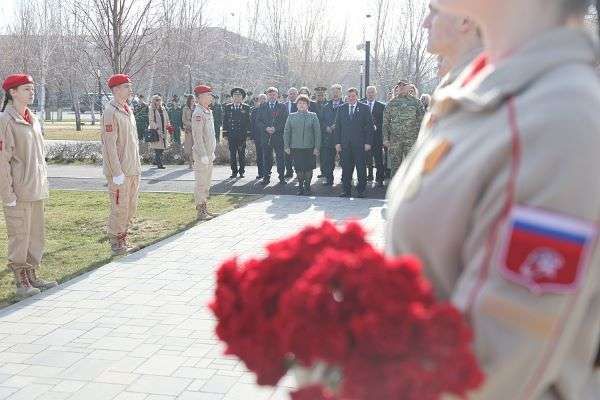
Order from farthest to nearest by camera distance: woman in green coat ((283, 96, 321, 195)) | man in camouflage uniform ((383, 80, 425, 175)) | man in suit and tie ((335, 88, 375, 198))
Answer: woman in green coat ((283, 96, 321, 195)), man in suit and tie ((335, 88, 375, 198)), man in camouflage uniform ((383, 80, 425, 175))

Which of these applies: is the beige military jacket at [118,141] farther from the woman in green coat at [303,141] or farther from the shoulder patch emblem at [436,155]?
the shoulder patch emblem at [436,155]

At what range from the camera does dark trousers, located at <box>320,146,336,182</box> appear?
45.4ft

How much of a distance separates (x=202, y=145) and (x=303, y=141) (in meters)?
3.26

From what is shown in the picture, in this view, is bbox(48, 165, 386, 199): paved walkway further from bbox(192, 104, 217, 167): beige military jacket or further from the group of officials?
bbox(192, 104, 217, 167): beige military jacket

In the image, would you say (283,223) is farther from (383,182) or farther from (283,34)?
(283,34)

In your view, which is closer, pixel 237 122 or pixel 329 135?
pixel 329 135

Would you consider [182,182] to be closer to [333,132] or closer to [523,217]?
[333,132]

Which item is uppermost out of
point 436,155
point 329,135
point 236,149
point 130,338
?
point 436,155

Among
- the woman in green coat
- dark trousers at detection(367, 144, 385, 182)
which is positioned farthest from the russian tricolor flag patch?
dark trousers at detection(367, 144, 385, 182)

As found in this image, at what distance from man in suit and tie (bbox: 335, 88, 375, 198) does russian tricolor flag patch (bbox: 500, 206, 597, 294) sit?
36.8 ft

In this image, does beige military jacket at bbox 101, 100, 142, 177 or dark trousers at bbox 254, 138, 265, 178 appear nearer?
beige military jacket at bbox 101, 100, 142, 177

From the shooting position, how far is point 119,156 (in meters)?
7.77

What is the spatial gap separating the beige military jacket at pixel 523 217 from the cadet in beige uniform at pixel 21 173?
18.0 ft

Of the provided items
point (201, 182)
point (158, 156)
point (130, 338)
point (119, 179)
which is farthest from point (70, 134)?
point (130, 338)
